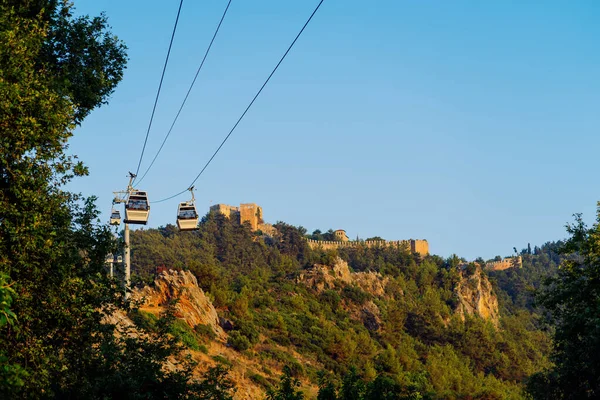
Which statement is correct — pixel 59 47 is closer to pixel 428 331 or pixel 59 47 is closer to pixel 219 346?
pixel 219 346

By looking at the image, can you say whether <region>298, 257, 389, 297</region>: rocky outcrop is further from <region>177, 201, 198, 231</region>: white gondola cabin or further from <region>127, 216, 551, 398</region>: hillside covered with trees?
<region>177, 201, 198, 231</region>: white gondola cabin

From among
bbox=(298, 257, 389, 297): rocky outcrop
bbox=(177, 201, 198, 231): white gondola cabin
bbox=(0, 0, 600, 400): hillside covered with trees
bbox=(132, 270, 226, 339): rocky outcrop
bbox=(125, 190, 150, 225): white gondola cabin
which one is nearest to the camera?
bbox=(0, 0, 600, 400): hillside covered with trees

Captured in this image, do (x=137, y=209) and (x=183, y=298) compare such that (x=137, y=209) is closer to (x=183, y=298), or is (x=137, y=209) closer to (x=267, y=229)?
(x=183, y=298)

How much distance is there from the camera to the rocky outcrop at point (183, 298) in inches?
1753

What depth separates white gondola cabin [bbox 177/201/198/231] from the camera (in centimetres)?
2366

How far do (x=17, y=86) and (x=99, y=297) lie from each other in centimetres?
451

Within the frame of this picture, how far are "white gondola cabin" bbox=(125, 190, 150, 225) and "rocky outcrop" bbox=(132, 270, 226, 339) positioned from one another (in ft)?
69.1

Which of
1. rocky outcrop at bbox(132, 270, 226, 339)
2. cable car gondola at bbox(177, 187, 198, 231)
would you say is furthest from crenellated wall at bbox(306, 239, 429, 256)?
cable car gondola at bbox(177, 187, 198, 231)

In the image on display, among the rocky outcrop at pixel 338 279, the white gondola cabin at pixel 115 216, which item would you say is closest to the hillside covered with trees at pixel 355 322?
the rocky outcrop at pixel 338 279

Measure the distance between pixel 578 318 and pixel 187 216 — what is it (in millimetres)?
12284

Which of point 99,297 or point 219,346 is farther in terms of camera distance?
point 219,346

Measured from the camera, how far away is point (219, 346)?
144 ft

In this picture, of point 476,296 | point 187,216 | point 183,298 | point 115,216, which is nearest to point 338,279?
point 476,296

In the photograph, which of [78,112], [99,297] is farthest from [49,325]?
[78,112]
